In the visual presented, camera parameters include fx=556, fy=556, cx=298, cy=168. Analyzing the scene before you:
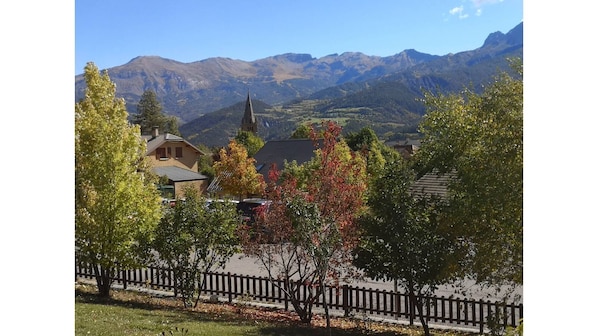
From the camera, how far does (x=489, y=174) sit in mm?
5184

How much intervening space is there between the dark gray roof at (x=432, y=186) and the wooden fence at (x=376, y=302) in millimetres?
1427

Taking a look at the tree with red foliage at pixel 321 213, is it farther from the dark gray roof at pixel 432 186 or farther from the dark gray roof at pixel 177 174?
the dark gray roof at pixel 177 174

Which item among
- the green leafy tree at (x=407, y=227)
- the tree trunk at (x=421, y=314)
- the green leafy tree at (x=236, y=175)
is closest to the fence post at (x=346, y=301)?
the tree trunk at (x=421, y=314)

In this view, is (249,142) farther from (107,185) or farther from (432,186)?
(432,186)

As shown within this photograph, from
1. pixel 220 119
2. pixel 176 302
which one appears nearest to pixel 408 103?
pixel 220 119

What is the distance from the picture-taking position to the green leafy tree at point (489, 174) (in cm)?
495

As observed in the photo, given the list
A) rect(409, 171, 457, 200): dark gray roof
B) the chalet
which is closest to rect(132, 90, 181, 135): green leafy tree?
the chalet

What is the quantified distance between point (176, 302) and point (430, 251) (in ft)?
15.8

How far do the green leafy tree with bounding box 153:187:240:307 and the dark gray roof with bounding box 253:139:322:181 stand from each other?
2675 cm

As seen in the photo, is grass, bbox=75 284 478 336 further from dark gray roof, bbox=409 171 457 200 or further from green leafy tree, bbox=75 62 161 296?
dark gray roof, bbox=409 171 457 200

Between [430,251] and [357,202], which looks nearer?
[430,251]
